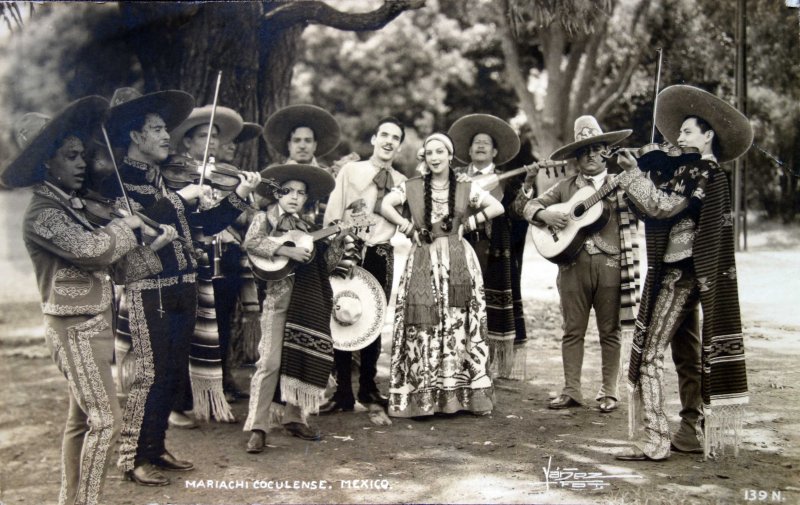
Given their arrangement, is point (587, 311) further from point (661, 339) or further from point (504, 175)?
point (504, 175)

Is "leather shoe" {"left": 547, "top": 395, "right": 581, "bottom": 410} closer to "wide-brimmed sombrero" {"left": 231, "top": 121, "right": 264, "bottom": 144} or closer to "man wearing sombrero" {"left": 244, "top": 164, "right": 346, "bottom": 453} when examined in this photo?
"man wearing sombrero" {"left": 244, "top": 164, "right": 346, "bottom": 453}

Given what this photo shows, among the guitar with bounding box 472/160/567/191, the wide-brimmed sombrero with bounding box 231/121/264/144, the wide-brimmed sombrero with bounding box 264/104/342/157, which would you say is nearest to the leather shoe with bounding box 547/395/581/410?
the guitar with bounding box 472/160/567/191

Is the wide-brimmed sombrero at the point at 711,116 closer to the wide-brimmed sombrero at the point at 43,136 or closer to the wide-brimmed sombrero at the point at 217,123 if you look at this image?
the wide-brimmed sombrero at the point at 217,123

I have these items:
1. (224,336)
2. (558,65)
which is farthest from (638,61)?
(224,336)

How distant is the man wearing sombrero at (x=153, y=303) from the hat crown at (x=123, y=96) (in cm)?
4

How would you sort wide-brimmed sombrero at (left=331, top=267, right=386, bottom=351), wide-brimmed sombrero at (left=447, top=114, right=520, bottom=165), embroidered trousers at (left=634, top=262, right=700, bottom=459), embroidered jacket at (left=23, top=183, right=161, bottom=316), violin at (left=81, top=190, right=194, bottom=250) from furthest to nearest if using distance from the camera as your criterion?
1. wide-brimmed sombrero at (left=447, top=114, right=520, bottom=165)
2. wide-brimmed sombrero at (left=331, top=267, right=386, bottom=351)
3. embroidered trousers at (left=634, top=262, right=700, bottom=459)
4. violin at (left=81, top=190, right=194, bottom=250)
5. embroidered jacket at (left=23, top=183, right=161, bottom=316)

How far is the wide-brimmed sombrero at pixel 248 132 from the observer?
19.5 ft

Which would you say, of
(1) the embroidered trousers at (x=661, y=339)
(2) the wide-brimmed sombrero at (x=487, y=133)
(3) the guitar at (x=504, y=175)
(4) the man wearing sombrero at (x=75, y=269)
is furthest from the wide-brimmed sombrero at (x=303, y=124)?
(1) the embroidered trousers at (x=661, y=339)

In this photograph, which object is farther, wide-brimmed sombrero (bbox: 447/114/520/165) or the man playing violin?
wide-brimmed sombrero (bbox: 447/114/520/165)

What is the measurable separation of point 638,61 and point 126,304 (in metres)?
4.03

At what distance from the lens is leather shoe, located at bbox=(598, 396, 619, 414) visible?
5.70m

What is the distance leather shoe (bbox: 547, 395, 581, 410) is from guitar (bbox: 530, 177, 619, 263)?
40.6 inches

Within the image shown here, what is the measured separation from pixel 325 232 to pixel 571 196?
187 centimetres

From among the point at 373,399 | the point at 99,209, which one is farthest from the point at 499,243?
the point at 99,209
